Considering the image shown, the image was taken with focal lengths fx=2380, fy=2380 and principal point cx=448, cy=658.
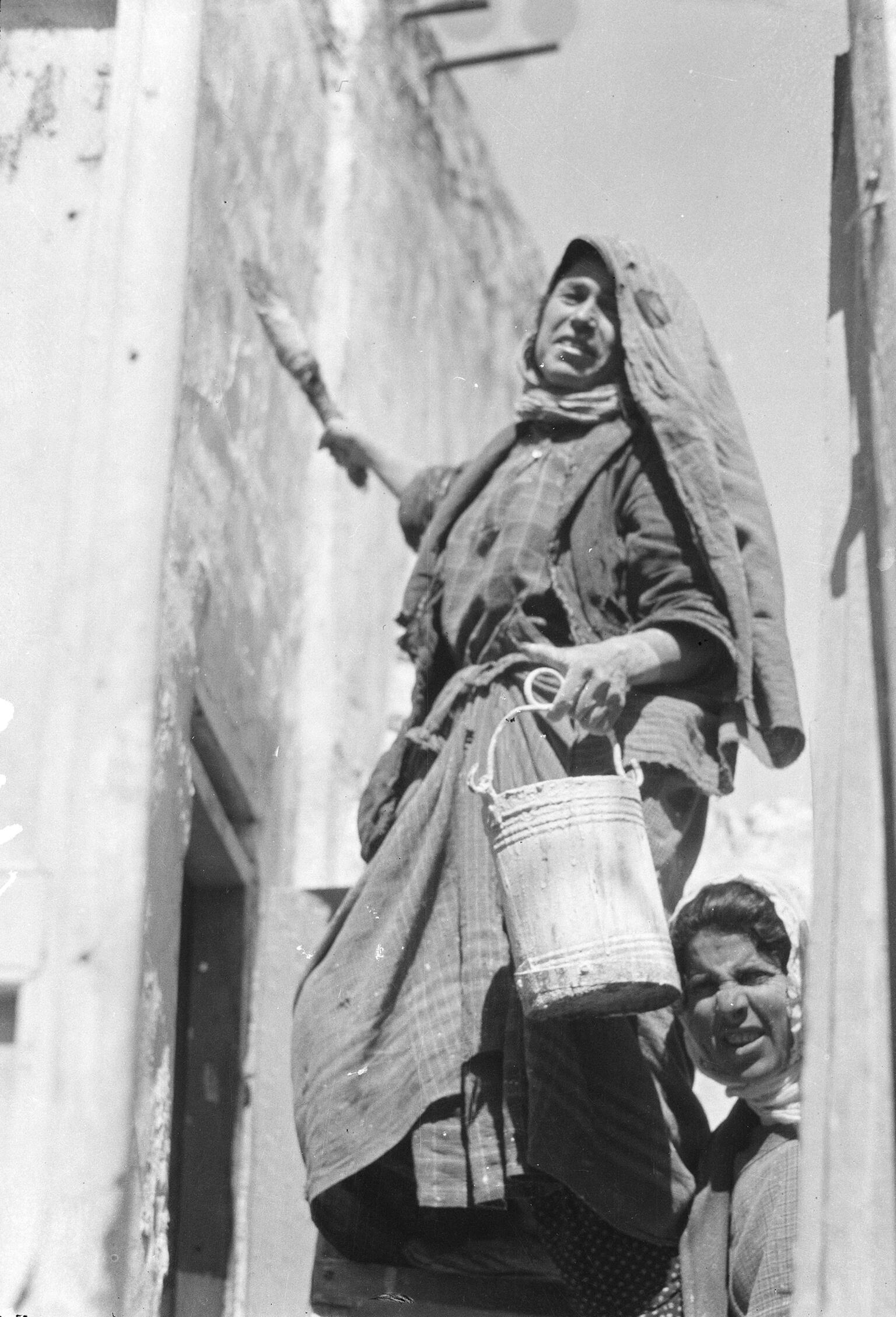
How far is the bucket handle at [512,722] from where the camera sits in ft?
11.6

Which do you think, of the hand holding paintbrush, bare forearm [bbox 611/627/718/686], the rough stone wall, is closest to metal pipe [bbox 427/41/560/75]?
the rough stone wall

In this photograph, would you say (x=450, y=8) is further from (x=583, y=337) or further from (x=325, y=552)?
→ (x=583, y=337)

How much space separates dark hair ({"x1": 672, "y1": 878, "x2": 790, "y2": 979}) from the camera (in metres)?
3.71

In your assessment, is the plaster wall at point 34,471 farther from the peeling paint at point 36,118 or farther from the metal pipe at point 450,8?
the metal pipe at point 450,8

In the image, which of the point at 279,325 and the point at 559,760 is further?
the point at 279,325

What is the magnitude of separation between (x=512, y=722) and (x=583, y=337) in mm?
753

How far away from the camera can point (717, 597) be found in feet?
12.7

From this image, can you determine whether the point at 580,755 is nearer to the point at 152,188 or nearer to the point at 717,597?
the point at 717,597

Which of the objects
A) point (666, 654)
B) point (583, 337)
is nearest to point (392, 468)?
point (583, 337)

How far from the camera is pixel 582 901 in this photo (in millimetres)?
3332

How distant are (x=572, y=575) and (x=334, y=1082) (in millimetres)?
930

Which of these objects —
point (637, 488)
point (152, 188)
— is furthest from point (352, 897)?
point (152, 188)

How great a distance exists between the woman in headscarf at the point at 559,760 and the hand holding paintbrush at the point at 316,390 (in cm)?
29

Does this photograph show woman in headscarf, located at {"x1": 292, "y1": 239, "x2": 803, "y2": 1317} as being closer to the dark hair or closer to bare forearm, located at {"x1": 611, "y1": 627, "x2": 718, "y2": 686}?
bare forearm, located at {"x1": 611, "y1": 627, "x2": 718, "y2": 686}
